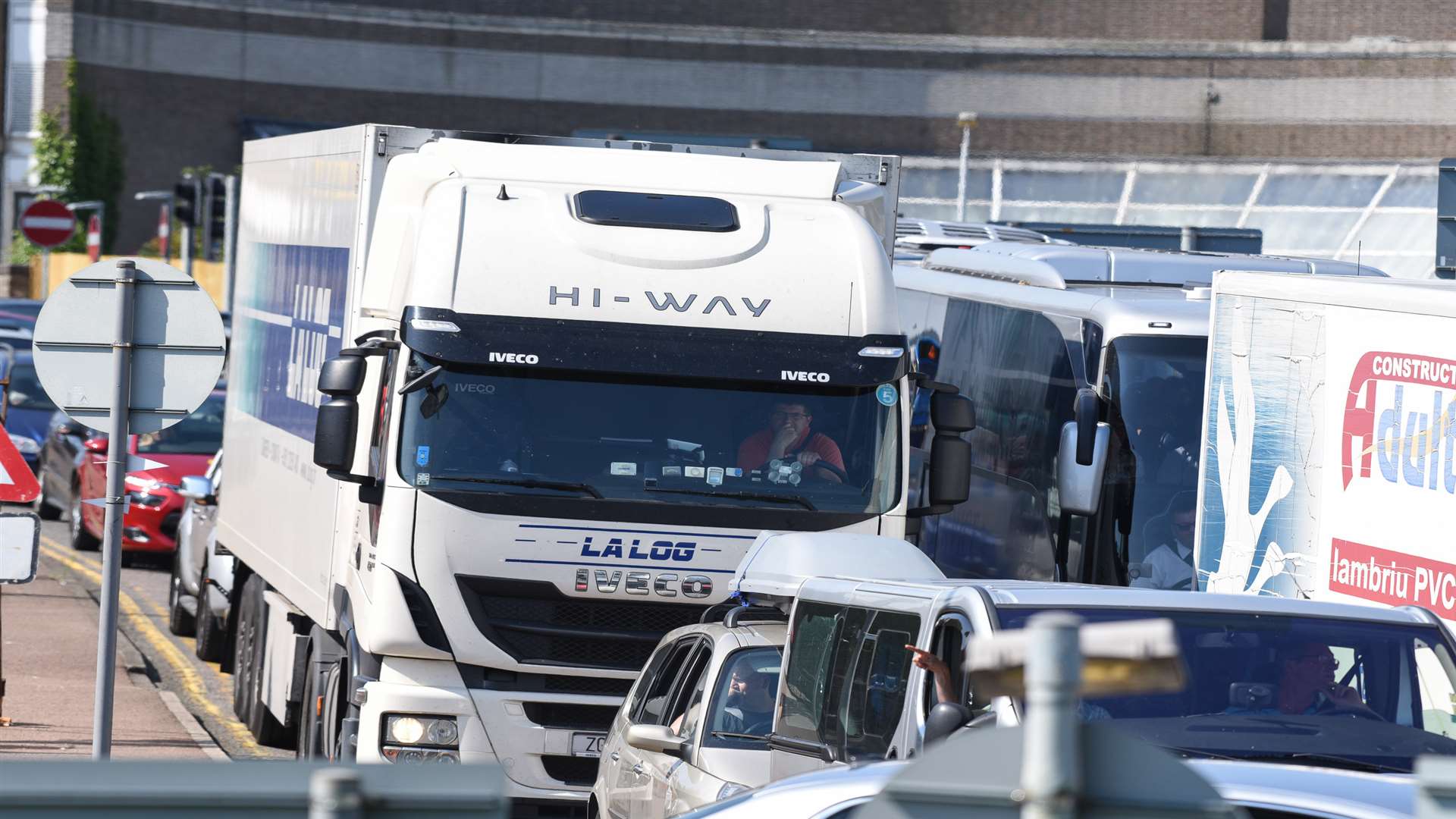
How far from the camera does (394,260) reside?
1016 centimetres

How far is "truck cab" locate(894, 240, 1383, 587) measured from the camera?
12.3m

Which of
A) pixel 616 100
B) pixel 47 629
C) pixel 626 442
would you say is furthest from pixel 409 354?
pixel 616 100

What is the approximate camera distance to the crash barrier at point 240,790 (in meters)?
2.73

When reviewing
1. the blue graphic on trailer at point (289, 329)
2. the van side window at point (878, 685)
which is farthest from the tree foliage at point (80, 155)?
the van side window at point (878, 685)


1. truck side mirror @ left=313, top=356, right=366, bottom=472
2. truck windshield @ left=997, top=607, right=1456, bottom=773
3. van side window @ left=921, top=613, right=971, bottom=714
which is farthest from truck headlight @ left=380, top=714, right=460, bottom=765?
truck windshield @ left=997, top=607, right=1456, bottom=773

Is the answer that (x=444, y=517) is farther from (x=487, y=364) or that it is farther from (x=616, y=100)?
(x=616, y=100)

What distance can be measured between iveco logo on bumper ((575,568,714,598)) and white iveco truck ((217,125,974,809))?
0.01 meters

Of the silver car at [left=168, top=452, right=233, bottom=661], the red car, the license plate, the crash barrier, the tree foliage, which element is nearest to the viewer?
the crash barrier

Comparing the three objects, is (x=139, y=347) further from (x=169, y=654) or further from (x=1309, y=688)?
(x=169, y=654)

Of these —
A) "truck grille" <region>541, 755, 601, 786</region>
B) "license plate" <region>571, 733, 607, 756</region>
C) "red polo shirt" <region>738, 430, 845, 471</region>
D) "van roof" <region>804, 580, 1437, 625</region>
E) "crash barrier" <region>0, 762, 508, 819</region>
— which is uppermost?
"red polo shirt" <region>738, 430, 845, 471</region>

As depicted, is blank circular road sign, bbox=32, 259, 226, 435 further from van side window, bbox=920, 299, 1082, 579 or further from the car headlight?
van side window, bbox=920, 299, 1082, 579

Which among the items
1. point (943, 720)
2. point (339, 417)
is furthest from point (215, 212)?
point (943, 720)

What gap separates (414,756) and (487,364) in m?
1.84

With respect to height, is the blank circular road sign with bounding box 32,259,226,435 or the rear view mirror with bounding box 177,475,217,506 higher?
the blank circular road sign with bounding box 32,259,226,435
